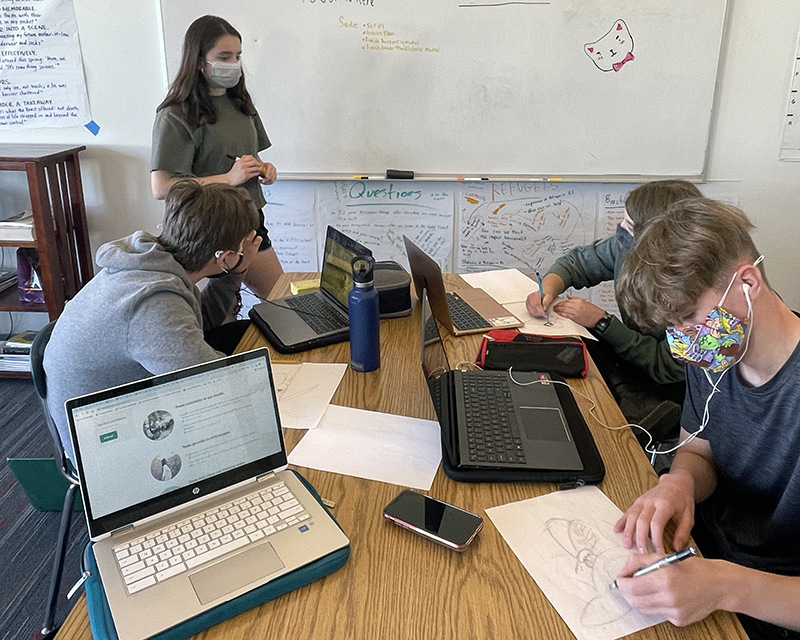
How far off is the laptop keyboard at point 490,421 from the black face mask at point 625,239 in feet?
2.41

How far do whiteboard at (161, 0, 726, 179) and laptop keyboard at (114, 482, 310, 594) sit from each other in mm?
2118

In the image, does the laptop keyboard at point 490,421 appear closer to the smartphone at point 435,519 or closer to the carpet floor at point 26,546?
the smartphone at point 435,519

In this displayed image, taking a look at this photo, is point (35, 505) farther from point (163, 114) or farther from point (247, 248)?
point (163, 114)

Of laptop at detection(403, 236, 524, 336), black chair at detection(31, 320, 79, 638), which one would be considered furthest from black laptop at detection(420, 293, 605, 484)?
black chair at detection(31, 320, 79, 638)

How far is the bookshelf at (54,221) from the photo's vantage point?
2.61 meters

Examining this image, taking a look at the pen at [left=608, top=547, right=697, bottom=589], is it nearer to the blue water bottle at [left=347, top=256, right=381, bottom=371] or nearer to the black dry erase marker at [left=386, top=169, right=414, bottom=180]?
the blue water bottle at [left=347, top=256, right=381, bottom=371]

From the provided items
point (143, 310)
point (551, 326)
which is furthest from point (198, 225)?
point (551, 326)

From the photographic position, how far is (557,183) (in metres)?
2.88

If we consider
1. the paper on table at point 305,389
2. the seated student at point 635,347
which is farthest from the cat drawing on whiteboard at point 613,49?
the paper on table at point 305,389

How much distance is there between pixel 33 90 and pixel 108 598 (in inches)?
108

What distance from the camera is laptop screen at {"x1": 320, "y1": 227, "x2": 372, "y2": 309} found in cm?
170

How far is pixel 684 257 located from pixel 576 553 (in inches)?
18.9

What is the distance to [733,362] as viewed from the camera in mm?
1041

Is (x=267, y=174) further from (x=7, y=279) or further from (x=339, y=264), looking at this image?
(x=7, y=279)
